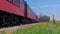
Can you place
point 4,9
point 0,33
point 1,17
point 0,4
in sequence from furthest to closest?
point 1,17, point 4,9, point 0,4, point 0,33

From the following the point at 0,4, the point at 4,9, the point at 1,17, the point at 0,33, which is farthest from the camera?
the point at 1,17

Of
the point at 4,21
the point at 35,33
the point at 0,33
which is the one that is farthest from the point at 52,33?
the point at 4,21

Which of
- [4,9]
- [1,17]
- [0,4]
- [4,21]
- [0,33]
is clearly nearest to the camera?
[0,33]

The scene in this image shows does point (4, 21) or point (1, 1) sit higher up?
point (1, 1)

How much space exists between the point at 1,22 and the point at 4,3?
2.13m

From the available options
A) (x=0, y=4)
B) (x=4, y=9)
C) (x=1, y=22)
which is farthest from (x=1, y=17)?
(x=0, y=4)

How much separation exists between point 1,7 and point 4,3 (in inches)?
35.4

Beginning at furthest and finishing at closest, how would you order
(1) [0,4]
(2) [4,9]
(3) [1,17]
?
(3) [1,17], (2) [4,9], (1) [0,4]

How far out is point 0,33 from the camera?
5934 millimetres

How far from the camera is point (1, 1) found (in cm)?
1025

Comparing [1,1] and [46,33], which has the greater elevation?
[1,1]

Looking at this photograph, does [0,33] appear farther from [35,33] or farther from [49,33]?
[49,33]

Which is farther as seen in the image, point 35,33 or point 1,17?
point 1,17

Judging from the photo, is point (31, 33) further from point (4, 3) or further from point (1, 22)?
point (1, 22)
